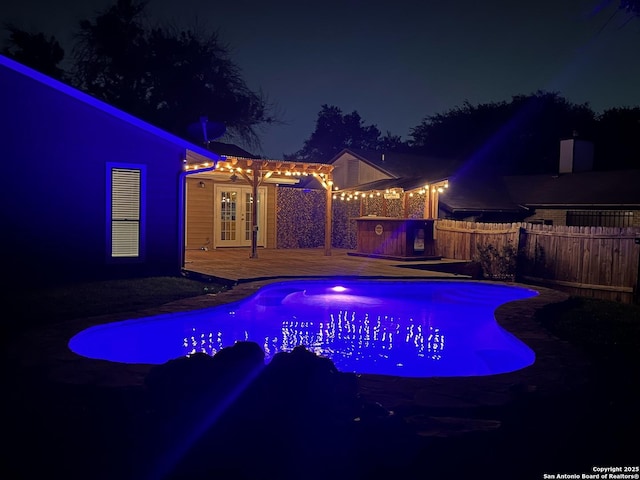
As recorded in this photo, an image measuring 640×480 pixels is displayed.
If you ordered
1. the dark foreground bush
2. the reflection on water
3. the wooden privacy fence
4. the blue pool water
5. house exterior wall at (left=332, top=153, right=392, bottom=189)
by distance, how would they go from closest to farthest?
the dark foreground bush → the blue pool water → the reflection on water → the wooden privacy fence → house exterior wall at (left=332, top=153, right=392, bottom=189)

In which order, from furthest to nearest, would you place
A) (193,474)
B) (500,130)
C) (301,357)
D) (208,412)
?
(500,130) → (301,357) → (208,412) → (193,474)

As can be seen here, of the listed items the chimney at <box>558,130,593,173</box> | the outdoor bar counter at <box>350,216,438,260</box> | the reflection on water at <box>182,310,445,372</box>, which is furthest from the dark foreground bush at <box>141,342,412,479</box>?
the chimney at <box>558,130,593,173</box>

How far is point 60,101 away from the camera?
34.0 ft

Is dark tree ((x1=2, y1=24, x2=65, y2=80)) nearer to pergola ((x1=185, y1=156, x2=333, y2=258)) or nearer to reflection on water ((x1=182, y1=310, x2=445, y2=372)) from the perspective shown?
pergola ((x1=185, y1=156, x2=333, y2=258))

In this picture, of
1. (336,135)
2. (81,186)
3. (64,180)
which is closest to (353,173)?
(81,186)

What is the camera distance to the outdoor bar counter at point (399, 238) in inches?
650

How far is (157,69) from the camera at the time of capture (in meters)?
31.2

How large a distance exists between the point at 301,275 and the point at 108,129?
15.8 feet

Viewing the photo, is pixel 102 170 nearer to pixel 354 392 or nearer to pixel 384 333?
pixel 384 333

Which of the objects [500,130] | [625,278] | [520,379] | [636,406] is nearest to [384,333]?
[520,379]

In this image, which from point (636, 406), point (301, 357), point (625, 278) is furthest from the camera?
point (625, 278)

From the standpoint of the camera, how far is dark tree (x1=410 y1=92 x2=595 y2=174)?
38.5 meters

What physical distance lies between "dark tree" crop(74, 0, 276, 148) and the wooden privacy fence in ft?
70.7

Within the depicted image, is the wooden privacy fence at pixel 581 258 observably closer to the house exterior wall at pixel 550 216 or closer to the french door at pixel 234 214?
the french door at pixel 234 214
